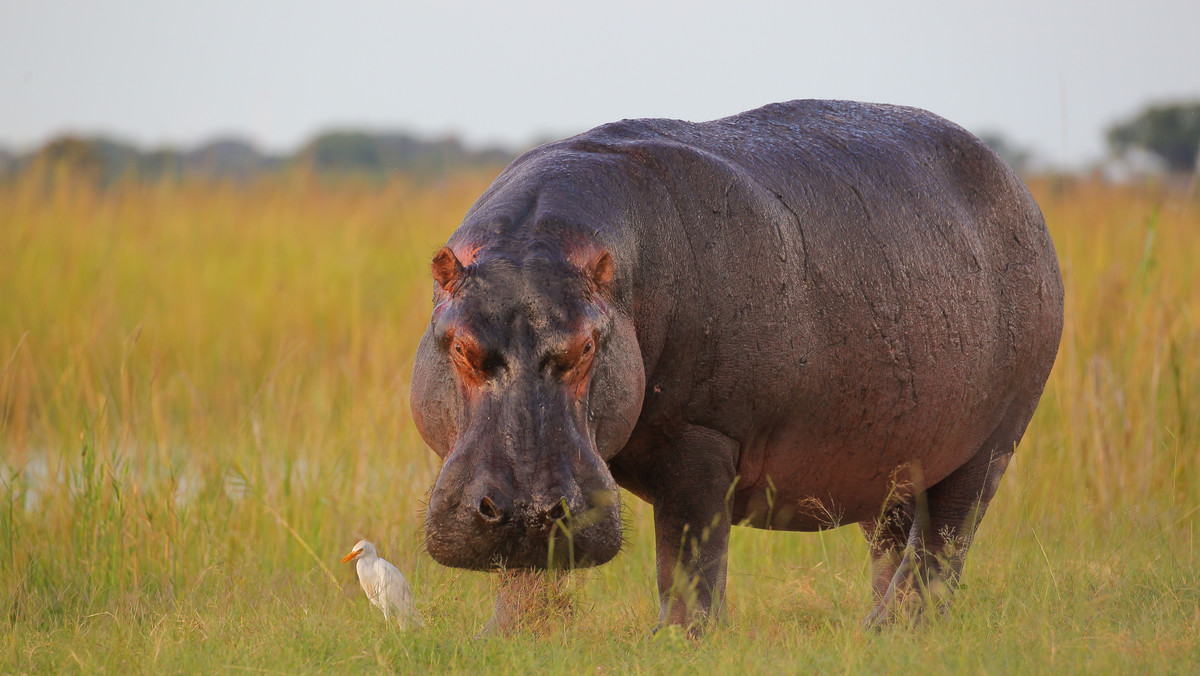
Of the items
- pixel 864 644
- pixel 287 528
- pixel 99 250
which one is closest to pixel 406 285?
pixel 99 250

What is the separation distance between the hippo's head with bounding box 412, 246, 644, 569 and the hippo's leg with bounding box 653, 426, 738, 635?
0.32 meters

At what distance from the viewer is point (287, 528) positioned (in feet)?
16.0

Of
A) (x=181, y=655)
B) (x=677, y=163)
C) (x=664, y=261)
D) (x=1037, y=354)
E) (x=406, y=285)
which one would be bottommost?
(x=406, y=285)

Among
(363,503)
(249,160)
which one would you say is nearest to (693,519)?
(363,503)

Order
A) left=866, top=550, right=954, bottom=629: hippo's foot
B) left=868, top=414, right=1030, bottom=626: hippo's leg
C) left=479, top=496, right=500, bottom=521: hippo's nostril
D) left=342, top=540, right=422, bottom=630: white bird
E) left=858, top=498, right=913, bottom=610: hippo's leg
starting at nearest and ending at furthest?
left=479, top=496, right=500, bottom=521: hippo's nostril < left=342, top=540, right=422, bottom=630: white bird < left=866, top=550, right=954, bottom=629: hippo's foot < left=868, top=414, right=1030, bottom=626: hippo's leg < left=858, top=498, right=913, bottom=610: hippo's leg

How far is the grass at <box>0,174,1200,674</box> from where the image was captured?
10.5 feet

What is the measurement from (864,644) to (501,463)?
111 centimetres

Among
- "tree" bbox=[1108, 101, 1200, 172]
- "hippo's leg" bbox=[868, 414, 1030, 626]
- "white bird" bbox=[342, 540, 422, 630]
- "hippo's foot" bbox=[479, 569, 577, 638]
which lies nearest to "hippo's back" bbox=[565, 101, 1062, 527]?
"hippo's leg" bbox=[868, 414, 1030, 626]

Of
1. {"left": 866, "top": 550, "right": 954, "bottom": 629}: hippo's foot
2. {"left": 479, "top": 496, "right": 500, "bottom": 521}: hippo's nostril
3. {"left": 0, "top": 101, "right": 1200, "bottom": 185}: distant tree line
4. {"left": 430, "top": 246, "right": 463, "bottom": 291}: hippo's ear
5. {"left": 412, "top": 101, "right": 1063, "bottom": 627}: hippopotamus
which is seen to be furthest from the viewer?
{"left": 0, "top": 101, "right": 1200, "bottom": 185}: distant tree line

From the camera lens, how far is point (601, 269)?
2957mm

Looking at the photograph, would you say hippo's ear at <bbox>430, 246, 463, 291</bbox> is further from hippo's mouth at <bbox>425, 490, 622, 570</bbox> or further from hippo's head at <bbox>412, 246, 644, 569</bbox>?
hippo's mouth at <bbox>425, 490, 622, 570</bbox>

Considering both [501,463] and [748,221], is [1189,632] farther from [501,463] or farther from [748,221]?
[501,463]

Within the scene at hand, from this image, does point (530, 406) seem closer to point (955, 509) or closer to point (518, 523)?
point (518, 523)

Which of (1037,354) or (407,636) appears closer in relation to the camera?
(407,636)
